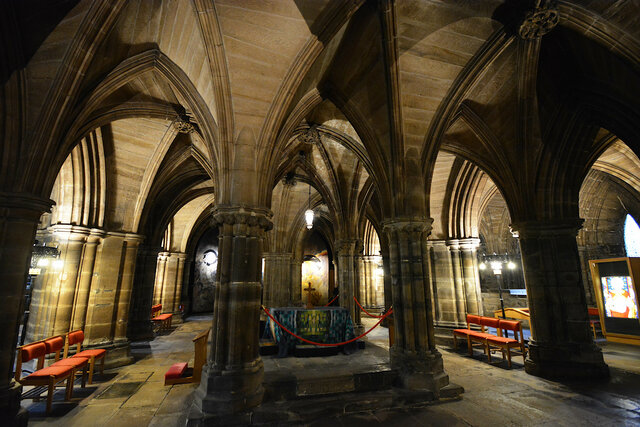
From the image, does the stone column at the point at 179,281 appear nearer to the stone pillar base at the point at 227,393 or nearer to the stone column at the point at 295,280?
the stone column at the point at 295,280

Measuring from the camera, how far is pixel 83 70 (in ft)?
14.2

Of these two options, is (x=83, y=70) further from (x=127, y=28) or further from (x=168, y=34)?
(x=168, y=34)

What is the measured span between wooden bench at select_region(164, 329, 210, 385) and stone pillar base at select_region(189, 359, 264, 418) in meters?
0.74

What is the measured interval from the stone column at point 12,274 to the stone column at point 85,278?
2.78 m

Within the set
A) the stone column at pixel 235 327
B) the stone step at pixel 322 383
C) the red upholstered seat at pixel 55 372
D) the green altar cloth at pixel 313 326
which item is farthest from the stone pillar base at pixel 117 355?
the stone step at pixel 322 383

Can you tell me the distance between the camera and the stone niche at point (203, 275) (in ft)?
57.3

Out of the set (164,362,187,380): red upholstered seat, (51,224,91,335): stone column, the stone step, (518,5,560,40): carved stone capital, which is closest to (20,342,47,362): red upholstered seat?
(51,224,91,335): stone column

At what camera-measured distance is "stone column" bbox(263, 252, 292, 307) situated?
1421 cm

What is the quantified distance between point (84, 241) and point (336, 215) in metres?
7.03

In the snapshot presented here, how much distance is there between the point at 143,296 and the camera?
971 centimetres

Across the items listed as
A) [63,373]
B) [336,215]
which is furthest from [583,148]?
[63,373]

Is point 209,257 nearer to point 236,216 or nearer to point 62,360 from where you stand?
point 62,360

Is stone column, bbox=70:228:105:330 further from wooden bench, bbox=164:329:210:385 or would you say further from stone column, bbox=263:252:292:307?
stone column, bbox=263:252:292:307

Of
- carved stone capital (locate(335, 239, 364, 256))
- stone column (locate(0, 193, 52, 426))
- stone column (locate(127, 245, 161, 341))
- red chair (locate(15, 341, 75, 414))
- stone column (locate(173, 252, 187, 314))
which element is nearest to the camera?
stone column (locate(0, 193, 52, 426))
